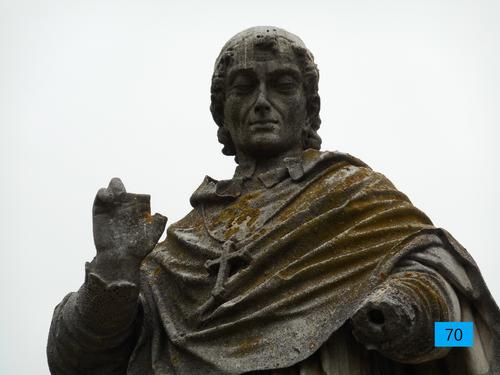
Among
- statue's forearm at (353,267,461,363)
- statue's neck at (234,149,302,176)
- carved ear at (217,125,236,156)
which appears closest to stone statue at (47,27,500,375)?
statue's forearm at (353,267,461,363)

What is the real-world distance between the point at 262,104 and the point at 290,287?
5.89 feet

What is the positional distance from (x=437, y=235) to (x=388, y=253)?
0.44 meters

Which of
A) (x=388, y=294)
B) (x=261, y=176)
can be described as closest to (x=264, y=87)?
(x=261, y=176)

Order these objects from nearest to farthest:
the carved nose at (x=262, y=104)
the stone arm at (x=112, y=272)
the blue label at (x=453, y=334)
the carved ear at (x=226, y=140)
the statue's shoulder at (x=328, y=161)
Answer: the blue label at (x=453, y=334)
the stone arm at (x=112, y=272)
the statue's shoulder at (x=328, y=161)
the carved nose at (x=262, y=104)
the carved ear at (x=226, y=140)

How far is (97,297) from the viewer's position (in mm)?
7312

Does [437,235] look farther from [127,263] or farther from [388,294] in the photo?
[127,263]

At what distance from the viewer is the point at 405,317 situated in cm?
661

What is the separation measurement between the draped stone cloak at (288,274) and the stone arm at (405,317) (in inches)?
11.0

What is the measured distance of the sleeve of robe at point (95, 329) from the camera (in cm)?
730

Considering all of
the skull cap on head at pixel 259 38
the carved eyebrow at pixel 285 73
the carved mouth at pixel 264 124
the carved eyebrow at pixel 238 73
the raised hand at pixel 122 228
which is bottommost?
the raised hand at pixel 122 228

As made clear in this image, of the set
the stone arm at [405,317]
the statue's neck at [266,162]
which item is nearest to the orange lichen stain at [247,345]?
the stone arm at [405,317]

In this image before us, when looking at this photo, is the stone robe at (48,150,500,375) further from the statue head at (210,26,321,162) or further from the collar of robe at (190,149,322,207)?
the statue head at (210,26,321,162)

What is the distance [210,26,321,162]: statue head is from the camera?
8500 mm

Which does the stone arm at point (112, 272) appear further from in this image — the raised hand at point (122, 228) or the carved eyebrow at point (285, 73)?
the carved eyebrow at point (285, 73)
